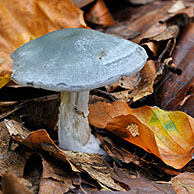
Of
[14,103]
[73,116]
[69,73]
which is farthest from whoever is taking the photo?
[14,103]

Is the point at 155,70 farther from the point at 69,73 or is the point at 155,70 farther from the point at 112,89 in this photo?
the point at 69,73

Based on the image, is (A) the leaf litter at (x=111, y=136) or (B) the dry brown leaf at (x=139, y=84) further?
(B) the dry brown leaf at (x=139, y=84)

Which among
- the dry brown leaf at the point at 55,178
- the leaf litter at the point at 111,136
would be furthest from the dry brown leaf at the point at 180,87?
the dry brown leaf at the point at 55,178

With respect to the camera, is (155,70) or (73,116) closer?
(73,116)

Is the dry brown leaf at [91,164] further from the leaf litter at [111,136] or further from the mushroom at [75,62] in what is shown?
the mushroom at [75,62]

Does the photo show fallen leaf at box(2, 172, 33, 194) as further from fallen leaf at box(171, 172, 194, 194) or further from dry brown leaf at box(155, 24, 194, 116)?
dry brown leaf at box(155, 24, 194, 116)

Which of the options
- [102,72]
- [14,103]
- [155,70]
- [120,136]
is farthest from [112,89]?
[102,72]

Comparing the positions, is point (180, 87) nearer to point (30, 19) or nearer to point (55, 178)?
point (55, 178)
